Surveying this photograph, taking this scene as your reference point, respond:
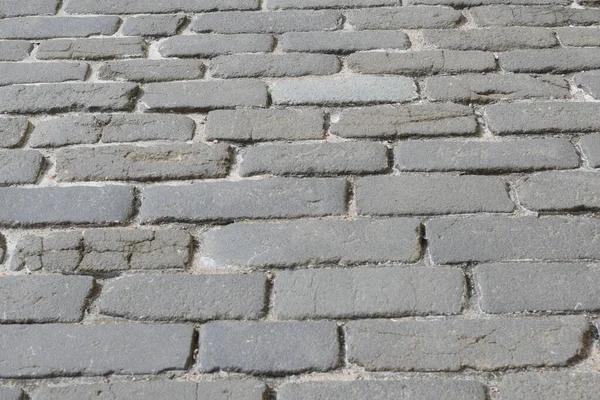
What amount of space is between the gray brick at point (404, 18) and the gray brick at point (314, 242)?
108cm

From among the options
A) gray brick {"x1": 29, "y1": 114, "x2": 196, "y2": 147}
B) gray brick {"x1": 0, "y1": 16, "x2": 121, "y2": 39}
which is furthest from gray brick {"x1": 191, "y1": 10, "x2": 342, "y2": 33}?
gray brick {"x1": 29, "y1": 114, "x2": 196, "y2": 147}

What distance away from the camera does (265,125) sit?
2432 millimetres

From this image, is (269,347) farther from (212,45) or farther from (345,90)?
(212,45)

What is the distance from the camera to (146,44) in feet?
9.38

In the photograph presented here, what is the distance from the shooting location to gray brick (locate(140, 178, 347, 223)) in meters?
2.14

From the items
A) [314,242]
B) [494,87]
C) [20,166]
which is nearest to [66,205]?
[20,166]

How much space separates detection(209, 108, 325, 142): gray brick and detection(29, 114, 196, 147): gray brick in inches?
3.5

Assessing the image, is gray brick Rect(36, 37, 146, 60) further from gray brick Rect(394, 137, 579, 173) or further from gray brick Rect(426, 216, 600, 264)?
gray brick Rect(426, 216, 600, 264)

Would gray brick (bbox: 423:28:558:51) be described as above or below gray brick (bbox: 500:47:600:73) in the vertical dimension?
above

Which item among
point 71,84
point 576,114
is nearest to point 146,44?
point 71,84

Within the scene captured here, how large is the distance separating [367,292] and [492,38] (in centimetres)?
135

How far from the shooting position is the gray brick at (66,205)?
7.06 ft

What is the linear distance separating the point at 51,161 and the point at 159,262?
1.96 feet

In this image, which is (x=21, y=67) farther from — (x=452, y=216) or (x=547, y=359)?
(x=547, y=359)
